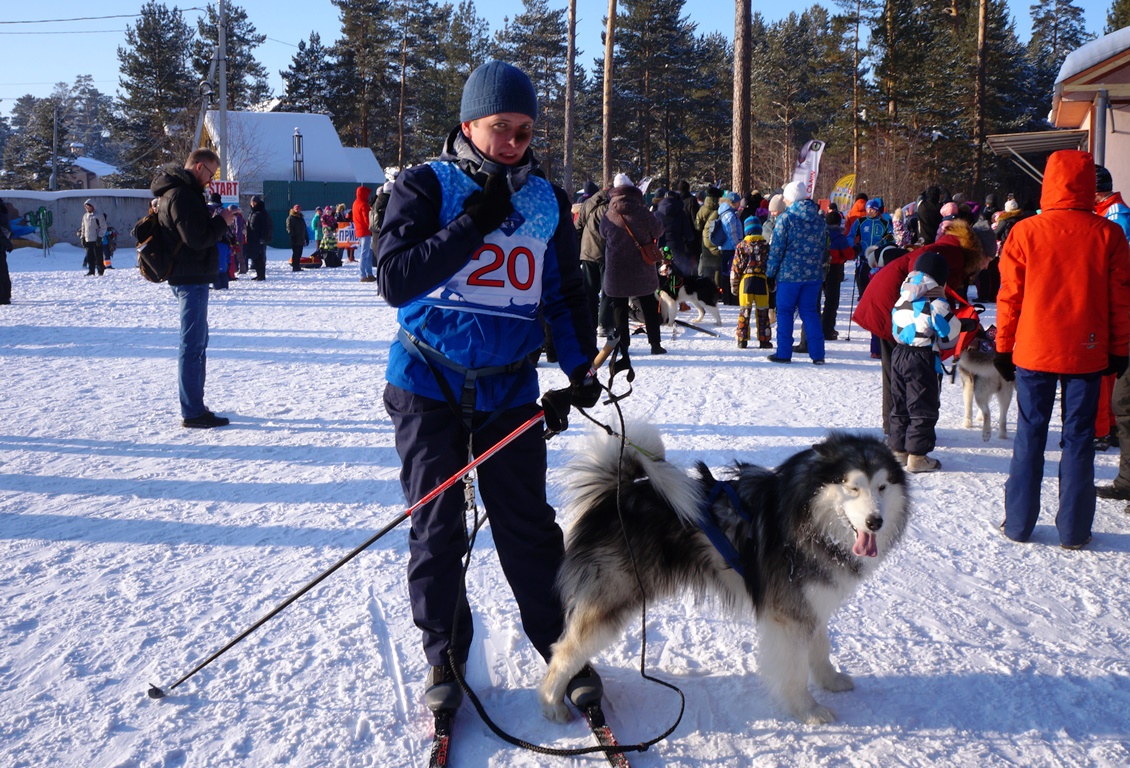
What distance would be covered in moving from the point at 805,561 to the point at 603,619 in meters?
0.68

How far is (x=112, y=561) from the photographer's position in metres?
3.94

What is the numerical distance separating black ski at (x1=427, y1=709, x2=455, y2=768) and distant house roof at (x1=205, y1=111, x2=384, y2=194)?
3840 centimetres

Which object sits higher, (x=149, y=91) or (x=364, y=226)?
(x=149, y=91)

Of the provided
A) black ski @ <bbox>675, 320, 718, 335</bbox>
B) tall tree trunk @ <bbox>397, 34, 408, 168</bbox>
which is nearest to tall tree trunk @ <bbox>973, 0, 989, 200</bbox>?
black ski @ <bbox>675, 320, 718, 335</bbox>

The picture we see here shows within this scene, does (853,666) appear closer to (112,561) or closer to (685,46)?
(112,561)

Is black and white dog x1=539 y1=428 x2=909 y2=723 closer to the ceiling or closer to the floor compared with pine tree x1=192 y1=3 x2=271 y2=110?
closer to the floor

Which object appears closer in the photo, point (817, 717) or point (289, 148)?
point (817, 717)

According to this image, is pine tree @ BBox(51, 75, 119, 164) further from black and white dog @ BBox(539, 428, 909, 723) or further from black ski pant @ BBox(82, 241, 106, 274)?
black and white dog @ BBox(539, 428, 909, 723)

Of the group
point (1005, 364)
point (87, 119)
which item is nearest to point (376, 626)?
point (1005, 364)

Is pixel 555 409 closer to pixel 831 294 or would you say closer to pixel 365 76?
pixel 831 294

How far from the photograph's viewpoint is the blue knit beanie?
2496mm

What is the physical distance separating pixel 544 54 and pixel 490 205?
44.0 metres

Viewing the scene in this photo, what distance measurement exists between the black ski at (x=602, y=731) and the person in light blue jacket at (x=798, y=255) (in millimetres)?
6480

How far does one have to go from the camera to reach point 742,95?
14828 mm
